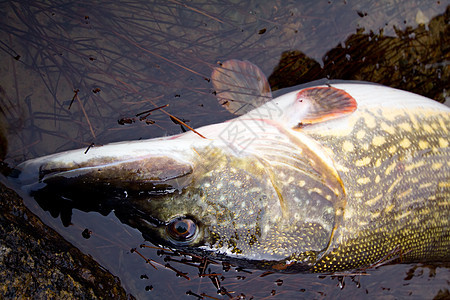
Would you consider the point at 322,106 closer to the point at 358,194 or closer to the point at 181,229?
the point at 358,194

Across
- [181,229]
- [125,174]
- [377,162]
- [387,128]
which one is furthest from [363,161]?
[125,174]

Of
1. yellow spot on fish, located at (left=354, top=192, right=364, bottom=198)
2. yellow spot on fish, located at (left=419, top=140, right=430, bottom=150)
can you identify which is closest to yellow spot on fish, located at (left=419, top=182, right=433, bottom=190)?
yellow spot on fish, located at (left=419, top=140, right=430, bottom=150)

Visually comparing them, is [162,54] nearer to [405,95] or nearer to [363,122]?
[363,122]

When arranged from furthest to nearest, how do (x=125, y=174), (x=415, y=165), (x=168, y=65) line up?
1. (x=168, y=65)
2. (x=415, y=165)
3. (x=125, y=174)

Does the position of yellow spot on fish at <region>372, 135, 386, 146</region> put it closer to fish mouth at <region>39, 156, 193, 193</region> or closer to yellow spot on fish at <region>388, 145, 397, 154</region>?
yellow spot on fish at <region>388, 145, 397, 154</region>

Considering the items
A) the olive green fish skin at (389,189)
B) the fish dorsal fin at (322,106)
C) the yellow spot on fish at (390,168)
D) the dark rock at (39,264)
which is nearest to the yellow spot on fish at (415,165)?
the olive green fish skin at (389,189)

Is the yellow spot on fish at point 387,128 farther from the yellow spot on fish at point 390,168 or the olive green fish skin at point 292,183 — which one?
the yellow spot on fish at point 390,168
